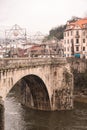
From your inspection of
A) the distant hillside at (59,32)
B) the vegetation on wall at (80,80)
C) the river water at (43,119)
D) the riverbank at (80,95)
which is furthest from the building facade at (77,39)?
the distant hillside at (59,32)

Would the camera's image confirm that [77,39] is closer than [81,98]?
No

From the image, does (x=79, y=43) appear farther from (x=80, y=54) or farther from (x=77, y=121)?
(x=77, y=121)

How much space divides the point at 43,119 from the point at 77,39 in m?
40.7

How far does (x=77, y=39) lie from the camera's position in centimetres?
8362

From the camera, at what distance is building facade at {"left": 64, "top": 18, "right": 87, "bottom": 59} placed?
8275 cm

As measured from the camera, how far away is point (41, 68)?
49219mm

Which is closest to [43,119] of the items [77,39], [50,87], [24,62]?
[50,87]

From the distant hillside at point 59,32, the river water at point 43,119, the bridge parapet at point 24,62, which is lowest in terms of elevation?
the river water at point 43,119

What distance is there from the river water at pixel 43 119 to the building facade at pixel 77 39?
98.2 feet

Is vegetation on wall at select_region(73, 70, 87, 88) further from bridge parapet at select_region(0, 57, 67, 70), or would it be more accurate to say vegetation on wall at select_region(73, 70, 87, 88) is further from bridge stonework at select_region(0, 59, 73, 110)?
bridge parapet at select_region(0, 57, 67, 70)

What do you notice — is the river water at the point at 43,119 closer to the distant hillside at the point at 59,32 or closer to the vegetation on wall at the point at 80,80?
the vegetation on wall at the point at 80,80

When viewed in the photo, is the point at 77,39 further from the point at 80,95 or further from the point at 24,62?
the point at 24,62

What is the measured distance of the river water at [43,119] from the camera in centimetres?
4283

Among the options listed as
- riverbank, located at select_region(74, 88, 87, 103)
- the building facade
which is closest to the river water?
riverbank, located at select_region(74, 88, 87, 103)
